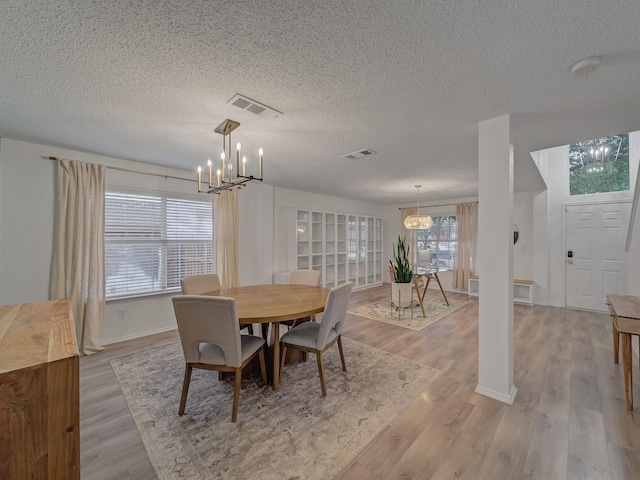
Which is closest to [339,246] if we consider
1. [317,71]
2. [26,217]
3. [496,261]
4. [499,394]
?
[496,261]

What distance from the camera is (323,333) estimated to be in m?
2.13

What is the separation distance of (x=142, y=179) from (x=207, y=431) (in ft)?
10.5

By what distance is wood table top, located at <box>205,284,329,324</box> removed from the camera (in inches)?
77.5

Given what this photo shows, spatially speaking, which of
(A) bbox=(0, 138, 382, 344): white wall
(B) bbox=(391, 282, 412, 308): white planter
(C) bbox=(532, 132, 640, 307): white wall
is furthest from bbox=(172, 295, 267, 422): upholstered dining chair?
(C) bbox=(532, 132, 640, 307): white wall

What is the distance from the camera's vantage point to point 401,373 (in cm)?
247

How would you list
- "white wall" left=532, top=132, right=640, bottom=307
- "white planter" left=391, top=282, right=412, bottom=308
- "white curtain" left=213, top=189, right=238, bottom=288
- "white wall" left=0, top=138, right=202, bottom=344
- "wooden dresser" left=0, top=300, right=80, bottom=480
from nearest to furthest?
"wooden dresser" left=0, top=300, right=80, bottom=480, "white wall" left=0, top=138, right=202, bottom=344, "white planter" left=391, top=282, right=412, bottom=308, "white curtain" left=213, top=189, right=238, bottom=288, "white wall" left=532, top=132, right=640, bottom=307

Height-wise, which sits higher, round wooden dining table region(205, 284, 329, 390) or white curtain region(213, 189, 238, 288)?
white curtain region(213, 189, 238, 288)

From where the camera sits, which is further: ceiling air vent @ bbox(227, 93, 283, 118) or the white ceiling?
ceiling air vent @ bbox(227, 93, 283, 118)

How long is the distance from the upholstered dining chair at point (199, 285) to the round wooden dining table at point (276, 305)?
7.2 inches

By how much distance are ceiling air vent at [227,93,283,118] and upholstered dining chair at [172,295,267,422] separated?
1428 mm

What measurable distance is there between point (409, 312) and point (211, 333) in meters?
3.62

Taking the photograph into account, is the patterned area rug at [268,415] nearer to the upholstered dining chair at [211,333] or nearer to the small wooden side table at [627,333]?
the upholstered dining chair at [211,333]

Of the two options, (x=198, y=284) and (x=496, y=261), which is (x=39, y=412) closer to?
(x=198, y=284)

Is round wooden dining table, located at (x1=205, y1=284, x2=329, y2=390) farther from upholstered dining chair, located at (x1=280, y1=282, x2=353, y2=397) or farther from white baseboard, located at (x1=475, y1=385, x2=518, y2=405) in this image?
white baseboard, located at (x1=475, y1=385, x2=518, y2=405)
